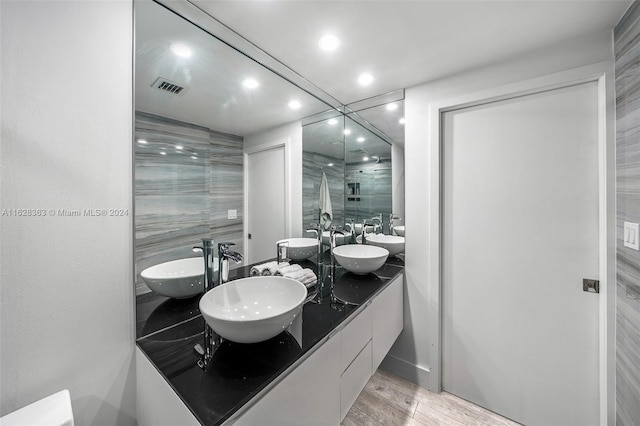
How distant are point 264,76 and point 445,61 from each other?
119 centimetres

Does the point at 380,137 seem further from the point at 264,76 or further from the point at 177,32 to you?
the point at 177,32

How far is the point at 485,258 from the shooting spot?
172 centimetres

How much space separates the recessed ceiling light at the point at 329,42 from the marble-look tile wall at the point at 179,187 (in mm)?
747

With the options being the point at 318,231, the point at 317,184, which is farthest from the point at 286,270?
the point at 317,184

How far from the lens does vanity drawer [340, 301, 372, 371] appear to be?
1.23 meters

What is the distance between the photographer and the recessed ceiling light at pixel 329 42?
135 centimetres

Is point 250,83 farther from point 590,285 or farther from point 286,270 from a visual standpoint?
point 590,285

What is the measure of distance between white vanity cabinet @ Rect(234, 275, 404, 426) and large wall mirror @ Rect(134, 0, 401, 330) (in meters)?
0.72

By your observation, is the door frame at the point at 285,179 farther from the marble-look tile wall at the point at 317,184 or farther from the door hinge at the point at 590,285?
the door hinge at the point at 590,285

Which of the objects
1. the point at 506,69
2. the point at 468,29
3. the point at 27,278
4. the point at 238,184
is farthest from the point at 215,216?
the point at 506,69

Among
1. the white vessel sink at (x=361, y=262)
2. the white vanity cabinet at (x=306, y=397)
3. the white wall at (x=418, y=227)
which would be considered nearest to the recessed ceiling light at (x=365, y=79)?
the white wall at (x=418, y=227)

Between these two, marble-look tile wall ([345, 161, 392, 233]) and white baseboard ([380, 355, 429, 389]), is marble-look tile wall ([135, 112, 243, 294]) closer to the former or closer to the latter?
marble-look tile wall ([345, 161, 392, 233])

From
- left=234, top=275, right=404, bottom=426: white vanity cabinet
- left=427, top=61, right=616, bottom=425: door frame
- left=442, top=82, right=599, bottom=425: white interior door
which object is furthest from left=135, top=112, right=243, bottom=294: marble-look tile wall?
left=427, top=61, right=616, bottom=425: door frame

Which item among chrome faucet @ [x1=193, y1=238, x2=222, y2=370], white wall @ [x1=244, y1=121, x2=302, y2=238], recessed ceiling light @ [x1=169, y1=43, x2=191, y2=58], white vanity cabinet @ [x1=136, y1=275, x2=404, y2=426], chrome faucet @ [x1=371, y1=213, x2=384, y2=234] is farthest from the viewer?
chrome faucet @ [x1=371, y1=213, x2=384, y2=234]
